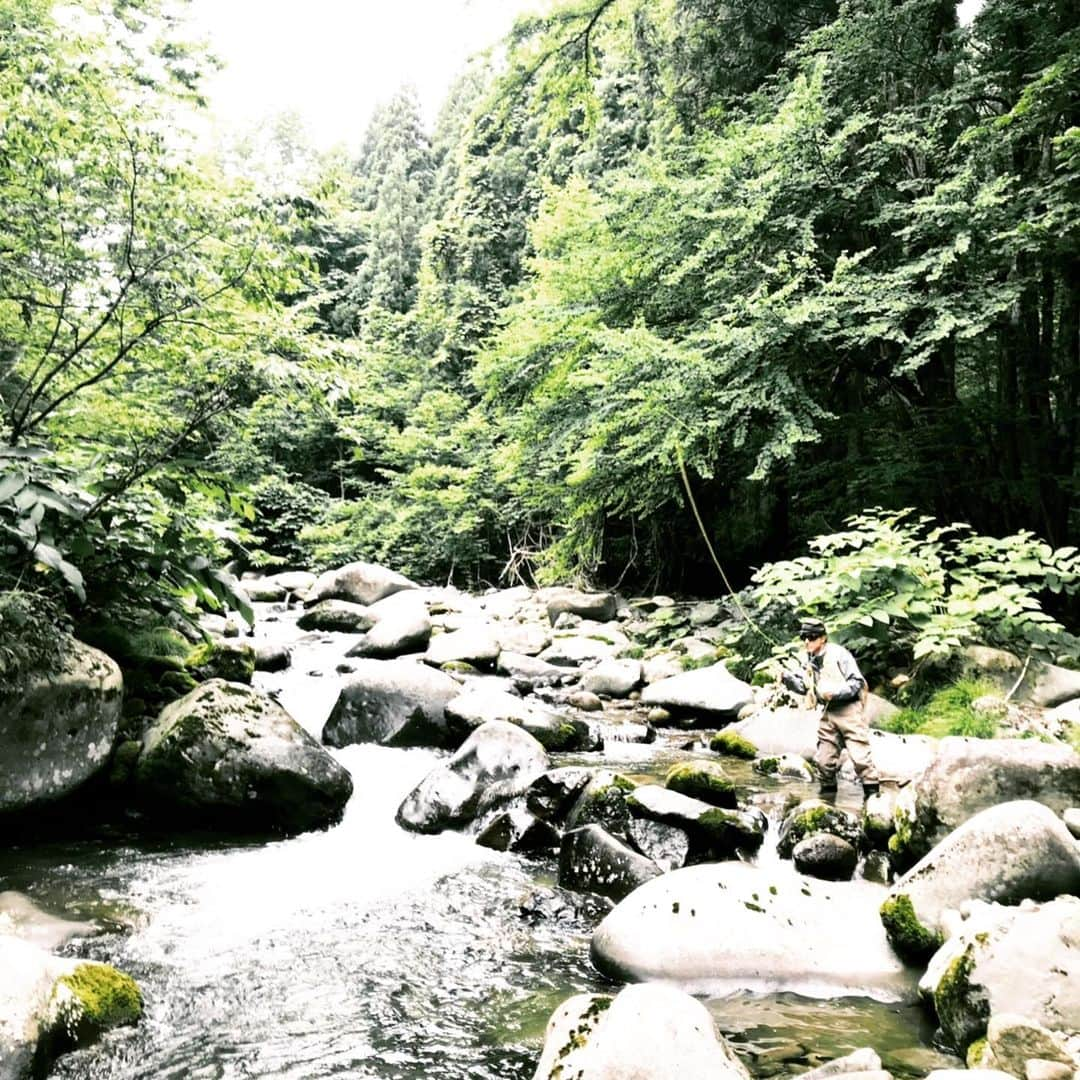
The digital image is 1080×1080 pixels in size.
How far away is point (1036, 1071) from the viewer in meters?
2.24

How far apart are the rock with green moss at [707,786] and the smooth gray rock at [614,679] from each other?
419cm

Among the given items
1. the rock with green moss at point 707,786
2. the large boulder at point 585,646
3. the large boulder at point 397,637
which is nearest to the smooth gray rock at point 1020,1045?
the rock with green moss at point 707,786

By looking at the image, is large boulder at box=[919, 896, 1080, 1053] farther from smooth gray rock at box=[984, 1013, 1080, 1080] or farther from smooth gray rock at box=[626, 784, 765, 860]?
smooth gray rock at box=[626, 784, 765, 860]

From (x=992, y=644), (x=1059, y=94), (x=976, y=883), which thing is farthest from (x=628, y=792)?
(x=1059, y=94)

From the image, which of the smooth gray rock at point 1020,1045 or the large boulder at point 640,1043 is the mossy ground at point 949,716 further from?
the large boulder at point 640,1043

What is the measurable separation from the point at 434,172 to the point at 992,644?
118ft

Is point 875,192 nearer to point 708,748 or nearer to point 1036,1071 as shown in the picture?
point 708,748

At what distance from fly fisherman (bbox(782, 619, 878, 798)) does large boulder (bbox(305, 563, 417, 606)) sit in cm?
1199

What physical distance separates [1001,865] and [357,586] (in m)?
14.6

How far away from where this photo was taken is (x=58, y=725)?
4.58 m

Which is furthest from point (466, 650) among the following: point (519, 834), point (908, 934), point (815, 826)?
point (908, 934)

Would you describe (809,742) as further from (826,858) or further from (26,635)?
(26,635)

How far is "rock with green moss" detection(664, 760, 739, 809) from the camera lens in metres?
5.33

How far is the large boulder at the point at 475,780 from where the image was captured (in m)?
5.48
